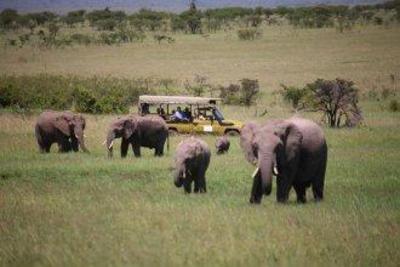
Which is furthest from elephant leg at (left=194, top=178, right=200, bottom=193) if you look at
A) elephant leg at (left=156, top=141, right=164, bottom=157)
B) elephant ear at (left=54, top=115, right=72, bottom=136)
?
elephant ear at (left=54, top=115, right=72, bottom=136)

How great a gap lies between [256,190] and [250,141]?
91cm

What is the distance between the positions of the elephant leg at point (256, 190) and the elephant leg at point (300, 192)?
119 centimetres

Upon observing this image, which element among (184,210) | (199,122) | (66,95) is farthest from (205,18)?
(184,210)

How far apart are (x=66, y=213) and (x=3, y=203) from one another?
1955 mm

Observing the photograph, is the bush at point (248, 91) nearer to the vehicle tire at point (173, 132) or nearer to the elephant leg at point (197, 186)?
the vehicle tire at point (173, 132)

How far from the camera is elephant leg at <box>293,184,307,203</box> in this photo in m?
16.8

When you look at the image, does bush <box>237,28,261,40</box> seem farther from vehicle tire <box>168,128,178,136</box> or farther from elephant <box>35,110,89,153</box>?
elephant <box>35,110,89,153</box>

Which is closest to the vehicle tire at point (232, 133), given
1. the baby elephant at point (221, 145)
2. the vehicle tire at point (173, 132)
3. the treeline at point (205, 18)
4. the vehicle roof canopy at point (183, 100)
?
the vehicle roof canopy at point (183, 100)

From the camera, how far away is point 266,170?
14930mm

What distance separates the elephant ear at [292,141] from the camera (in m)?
15.9

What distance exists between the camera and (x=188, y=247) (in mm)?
11781

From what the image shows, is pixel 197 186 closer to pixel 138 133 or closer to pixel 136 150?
pixel 136 150

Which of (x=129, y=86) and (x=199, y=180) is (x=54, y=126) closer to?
(x=199, y=180)

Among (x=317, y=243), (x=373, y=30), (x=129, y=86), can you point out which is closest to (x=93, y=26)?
(x=373, y=30)
